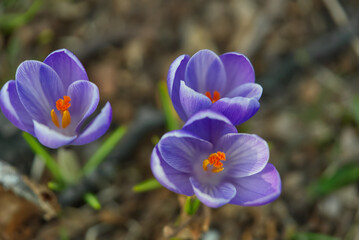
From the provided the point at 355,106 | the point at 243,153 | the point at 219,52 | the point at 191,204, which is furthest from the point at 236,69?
the point at 219,52

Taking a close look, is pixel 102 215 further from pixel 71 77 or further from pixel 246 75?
pixel 246 75

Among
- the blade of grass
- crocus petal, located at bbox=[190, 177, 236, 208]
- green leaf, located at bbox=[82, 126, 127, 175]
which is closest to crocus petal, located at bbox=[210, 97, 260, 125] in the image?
crocus petal, located at bbox=[190, 177, 236, 208]

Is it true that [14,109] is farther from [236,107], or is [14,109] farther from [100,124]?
[236,107]

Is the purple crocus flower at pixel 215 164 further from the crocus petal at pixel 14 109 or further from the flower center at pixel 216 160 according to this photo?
the crocus petal at pixel 14 109

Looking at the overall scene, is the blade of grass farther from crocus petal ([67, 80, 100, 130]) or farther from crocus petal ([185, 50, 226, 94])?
crocus petal ([67, 80, 100, 130])

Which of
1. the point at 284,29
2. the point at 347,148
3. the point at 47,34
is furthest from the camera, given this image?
the point at 284,29

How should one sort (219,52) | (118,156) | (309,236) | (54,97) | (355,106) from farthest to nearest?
1. (219,52)
2. (355,106)
3. (118,156)
4. (309,236)
5. (54,97)

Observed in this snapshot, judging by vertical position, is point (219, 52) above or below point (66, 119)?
below

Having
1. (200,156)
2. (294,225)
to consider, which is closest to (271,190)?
(200,156)
